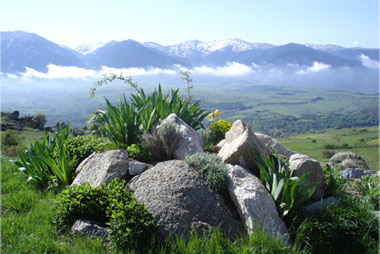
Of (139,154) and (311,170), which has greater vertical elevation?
(311,170)

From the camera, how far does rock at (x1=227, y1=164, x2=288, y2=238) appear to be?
5820mm

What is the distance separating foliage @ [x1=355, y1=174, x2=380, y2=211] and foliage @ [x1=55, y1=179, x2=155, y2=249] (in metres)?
5.29

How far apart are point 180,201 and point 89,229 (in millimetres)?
1868

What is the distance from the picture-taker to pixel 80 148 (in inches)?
377

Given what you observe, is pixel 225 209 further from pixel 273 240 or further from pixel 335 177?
pixel 335 177

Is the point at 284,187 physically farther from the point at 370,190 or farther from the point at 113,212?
the point at 113,212

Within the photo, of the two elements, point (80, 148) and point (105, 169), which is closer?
point (105, 169)

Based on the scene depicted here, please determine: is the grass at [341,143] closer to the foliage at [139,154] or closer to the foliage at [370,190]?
the foliage at [370,190]

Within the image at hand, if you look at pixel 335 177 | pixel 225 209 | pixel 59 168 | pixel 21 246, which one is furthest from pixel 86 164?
pixel 335 177

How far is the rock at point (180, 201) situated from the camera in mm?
5875

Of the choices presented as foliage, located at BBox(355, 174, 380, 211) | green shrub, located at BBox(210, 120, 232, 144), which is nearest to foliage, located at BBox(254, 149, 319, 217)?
foliage, located at BBox(355, 174, 380, 211)

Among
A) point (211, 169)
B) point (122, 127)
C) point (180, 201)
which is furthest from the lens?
point (122, 127)

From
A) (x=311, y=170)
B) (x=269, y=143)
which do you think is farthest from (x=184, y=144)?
(x=311, y=170)

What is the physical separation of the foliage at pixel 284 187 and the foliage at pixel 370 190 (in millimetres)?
1981
